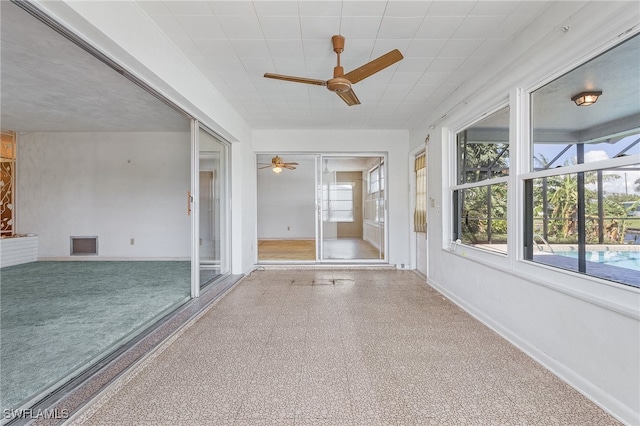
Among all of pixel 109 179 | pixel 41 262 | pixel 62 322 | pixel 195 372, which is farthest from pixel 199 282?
pixel 41 262

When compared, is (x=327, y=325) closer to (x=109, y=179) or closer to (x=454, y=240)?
(x=454, y=240)

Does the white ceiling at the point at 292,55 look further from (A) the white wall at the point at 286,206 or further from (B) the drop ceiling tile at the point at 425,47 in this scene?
(A) the white wall at the point at 286,206

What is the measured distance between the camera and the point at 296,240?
30.6ft

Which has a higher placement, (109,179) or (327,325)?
(109,179)

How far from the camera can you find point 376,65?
7.74ft

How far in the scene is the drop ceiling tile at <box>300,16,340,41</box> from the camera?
216cm

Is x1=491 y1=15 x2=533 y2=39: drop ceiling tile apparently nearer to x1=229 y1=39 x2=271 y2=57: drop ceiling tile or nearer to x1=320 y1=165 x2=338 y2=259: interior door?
x1=229 y1=39 x2=271 y2=57: drop ceiling tile

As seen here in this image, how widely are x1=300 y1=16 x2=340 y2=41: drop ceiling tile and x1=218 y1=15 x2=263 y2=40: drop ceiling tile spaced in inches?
14.6

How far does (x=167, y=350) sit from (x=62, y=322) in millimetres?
1258

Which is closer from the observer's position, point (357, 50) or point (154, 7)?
point (154, 7)

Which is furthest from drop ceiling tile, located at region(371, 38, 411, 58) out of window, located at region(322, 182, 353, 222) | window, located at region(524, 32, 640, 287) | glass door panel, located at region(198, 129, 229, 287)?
window, located at region(322, 182, 353, 222)

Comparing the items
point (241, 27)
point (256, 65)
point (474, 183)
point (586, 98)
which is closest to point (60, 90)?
point (256, 65)

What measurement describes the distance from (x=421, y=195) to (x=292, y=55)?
3.11 meters

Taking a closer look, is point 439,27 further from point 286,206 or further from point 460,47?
point 286,206
